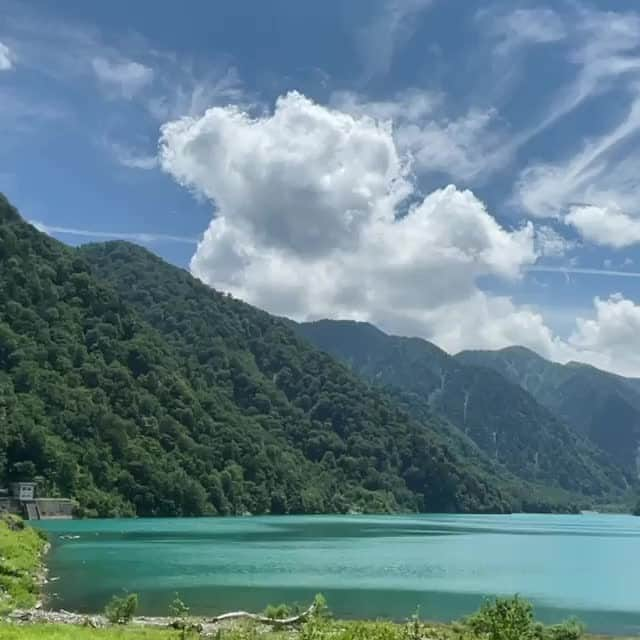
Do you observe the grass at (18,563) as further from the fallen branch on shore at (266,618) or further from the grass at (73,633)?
the fallen branch on shore at (266,618)

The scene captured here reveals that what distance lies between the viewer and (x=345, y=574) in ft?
209

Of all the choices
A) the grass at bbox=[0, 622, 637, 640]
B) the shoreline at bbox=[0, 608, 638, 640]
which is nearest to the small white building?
the shoreline at bbox=[0, 608, 638, 640]

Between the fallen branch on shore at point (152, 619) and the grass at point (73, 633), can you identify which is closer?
the grass at point (73, 633)

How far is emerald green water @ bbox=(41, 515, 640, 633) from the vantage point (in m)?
48.3

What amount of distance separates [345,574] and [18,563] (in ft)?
78.7

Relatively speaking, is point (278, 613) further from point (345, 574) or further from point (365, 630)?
point (345, 574)

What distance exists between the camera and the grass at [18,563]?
41031mm

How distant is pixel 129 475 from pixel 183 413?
40.4 meters

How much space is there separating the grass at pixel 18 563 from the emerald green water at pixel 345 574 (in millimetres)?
1531

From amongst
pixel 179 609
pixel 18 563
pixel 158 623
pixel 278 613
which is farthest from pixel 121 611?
pixel 18 563

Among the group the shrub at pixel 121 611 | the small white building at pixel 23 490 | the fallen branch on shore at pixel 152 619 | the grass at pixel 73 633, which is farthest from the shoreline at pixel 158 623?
the small white building at pixel 23 490

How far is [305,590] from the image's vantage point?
5278cm

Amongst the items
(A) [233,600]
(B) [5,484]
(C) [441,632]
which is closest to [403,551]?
(A) [233,600]

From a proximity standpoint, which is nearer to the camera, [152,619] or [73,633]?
[73,633]
